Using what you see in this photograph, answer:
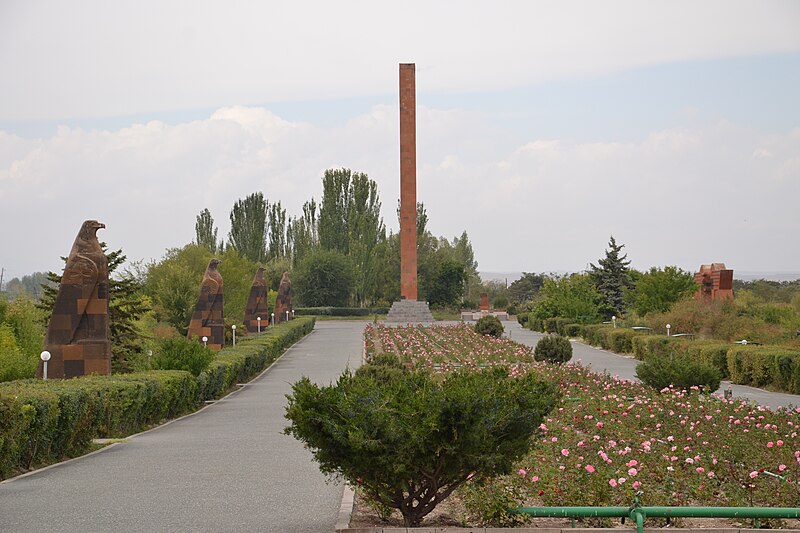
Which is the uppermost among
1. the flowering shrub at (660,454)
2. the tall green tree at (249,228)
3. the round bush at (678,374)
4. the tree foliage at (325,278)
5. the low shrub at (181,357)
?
the tall green tree at (249,228)

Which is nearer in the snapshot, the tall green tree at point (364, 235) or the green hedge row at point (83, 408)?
the green hedge row at point (83, 408)

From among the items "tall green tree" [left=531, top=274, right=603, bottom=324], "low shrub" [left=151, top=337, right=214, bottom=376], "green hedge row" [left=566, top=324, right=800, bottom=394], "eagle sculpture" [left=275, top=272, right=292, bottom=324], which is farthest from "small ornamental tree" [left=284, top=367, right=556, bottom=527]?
"eagle sculpture" [left=275, top=272, right=292, bottom=324]

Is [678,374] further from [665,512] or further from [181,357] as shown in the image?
[665,512]

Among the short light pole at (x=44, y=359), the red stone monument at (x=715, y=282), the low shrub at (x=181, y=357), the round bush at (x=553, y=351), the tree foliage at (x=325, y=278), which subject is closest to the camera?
the short light pole at (x=44, y=359)

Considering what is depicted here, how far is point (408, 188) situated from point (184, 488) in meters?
39.2

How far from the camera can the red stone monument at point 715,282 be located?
109ft

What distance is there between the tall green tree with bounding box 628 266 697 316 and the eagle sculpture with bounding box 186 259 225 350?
60.9 feet

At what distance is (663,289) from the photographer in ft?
119

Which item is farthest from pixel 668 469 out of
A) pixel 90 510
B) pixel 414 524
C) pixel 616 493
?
pixel 90 510

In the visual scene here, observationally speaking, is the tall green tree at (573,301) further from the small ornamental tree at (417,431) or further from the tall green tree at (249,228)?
the small ornamental tree at (417,431)

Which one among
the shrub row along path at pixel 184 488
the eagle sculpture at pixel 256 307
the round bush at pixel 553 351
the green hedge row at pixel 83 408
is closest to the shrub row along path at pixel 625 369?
the round bush at pixel 553 351

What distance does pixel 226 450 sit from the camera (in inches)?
401

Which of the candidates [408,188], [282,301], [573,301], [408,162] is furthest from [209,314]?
[408,162]

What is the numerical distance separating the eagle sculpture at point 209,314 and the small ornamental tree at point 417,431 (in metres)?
17.8
